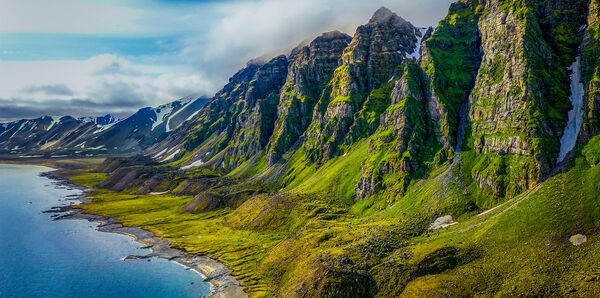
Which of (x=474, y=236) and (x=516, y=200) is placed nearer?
Result: (x=474, y=236)

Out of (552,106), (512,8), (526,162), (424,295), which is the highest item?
(512,8)

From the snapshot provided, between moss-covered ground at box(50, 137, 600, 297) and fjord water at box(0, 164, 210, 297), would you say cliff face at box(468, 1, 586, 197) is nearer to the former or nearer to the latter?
moss-covered ground at box(50, 137, 600, 297)

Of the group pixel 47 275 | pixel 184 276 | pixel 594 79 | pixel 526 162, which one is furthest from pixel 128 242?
pixel 594 79

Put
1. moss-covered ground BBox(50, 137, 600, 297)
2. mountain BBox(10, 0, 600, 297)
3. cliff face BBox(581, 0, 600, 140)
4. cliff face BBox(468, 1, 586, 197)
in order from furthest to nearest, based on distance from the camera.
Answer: cliff face BBox(468, 1, 586, 197)
cliff face BBox(581, 0, 600, 140)
mountain BBox(10, 0, 600, 297)
moss-covered ground BBox(50, 137, 600, 297)

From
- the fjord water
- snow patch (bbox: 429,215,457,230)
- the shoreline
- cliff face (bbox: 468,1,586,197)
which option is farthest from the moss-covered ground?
the fjord water

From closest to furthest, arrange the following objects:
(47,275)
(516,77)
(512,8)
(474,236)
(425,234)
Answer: (474,236) → (425,234) → (47,275) → (516,77) → (512,8)

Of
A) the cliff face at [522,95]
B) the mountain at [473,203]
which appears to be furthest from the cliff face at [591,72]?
the cliff face at [522,95]

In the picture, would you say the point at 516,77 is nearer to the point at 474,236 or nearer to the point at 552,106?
the point at 552,106

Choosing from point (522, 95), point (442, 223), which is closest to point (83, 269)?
point (442, 223)

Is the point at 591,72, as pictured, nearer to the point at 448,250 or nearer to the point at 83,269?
the point at 448,250

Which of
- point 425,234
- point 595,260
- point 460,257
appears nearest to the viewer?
point 595,260
